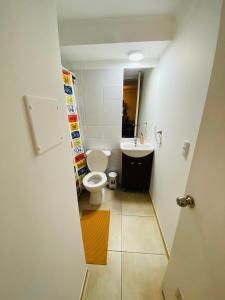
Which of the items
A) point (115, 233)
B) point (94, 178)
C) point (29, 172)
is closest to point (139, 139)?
point (94, 178)

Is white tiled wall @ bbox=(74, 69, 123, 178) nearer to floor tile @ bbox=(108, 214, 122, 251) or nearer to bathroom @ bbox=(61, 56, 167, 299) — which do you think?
bathroom @ bbox=(61, 56, 167, 299)

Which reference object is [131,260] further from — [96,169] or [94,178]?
[96,169]

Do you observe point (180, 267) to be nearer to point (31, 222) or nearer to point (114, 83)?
point (31, 222)

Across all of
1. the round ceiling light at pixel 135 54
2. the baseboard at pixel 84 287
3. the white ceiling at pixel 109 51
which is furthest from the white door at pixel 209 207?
the round ceiling light at pixel 135 54

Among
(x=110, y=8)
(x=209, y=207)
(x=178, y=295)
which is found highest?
(x=110, y=8)

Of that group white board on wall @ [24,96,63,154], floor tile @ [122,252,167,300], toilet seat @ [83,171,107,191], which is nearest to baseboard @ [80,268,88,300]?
floor tile @ [122,252,167,300]

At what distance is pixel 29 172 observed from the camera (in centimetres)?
48

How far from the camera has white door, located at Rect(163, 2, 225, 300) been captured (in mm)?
489

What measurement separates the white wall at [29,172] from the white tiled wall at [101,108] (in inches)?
57.9

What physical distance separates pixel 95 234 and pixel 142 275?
0.63 meters

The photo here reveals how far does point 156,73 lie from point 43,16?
5.47ft

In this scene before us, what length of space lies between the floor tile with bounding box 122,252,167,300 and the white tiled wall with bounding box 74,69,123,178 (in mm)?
1445

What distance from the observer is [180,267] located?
0.80 metres

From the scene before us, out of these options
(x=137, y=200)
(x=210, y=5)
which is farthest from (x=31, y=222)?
(x=137, y=200)
